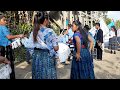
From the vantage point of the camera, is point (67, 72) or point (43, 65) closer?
point (43, 65)

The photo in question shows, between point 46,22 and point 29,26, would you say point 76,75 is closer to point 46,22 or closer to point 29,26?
point 46,22

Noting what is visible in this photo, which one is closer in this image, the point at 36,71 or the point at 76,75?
the point at 36,71

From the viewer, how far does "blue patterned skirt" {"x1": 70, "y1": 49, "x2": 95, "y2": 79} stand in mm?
7043

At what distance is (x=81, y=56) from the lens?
23.0 feet

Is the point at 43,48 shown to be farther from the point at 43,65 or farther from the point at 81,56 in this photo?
the point at 81,56

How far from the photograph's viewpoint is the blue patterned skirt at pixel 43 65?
6195 mm

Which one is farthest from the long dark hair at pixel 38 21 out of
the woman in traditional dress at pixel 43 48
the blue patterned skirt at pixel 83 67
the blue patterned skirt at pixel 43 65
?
the blue patterned skirt at pixel 83 67

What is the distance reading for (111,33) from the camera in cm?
1820

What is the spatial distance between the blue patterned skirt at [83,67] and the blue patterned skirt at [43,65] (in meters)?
0.91

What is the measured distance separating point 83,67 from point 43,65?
1.19 m

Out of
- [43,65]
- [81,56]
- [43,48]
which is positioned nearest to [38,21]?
[43,48]
